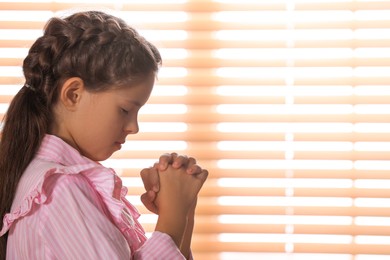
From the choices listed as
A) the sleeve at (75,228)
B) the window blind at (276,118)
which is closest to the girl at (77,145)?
the sleeve at (75,228)

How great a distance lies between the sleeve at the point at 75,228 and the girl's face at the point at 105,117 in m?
0.11

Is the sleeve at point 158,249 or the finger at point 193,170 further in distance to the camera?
the finger at point 193,170

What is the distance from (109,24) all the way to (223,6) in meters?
0.90

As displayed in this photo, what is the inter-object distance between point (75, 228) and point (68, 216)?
2 centimetres

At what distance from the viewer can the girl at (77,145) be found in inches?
43.6

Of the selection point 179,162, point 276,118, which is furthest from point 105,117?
point 276,118

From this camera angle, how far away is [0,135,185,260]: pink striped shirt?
1.10 meters

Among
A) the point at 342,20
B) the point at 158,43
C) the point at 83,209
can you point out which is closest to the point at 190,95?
the point at 158,43

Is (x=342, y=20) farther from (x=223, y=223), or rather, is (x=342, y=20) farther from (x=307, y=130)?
(x=223, y=223)

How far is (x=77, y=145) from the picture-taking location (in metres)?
1.23

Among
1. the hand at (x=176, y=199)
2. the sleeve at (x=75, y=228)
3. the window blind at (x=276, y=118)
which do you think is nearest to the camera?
the sleeve at (x=75, y=228)

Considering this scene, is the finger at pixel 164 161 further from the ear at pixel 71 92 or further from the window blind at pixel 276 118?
the window blind at pixel 276 118

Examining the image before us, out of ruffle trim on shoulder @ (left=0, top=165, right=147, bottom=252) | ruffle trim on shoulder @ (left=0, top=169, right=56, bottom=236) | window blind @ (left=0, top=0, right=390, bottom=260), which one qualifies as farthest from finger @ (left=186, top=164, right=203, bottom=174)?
window blind @ (left=0, top=0, right=390, bottom=260)

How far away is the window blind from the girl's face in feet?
2.87
